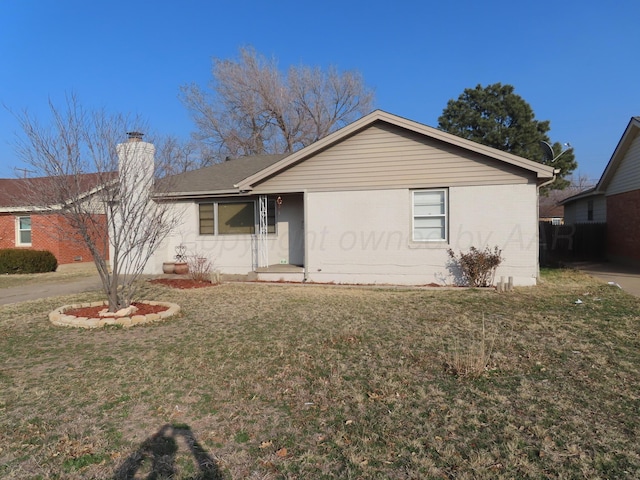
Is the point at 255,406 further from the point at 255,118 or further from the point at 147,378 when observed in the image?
the point at 255,118

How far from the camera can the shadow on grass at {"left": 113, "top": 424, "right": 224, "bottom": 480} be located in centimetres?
306

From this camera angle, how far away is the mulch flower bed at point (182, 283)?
12109 millimetres

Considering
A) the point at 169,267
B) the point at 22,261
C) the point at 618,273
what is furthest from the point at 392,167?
the point at 22,261

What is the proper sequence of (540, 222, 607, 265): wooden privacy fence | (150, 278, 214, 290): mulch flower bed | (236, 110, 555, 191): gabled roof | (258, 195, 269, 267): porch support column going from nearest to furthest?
(236, 110, 555, 191): gabled roof
(150, 278, 214, 290): mulch flower bed
(258, 195, 269, 267): porch support column
(540, 222, 607, 265): wooden privacy fence

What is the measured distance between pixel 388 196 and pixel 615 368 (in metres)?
7.56

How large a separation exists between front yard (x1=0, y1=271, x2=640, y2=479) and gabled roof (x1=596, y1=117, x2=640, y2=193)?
10209 mm

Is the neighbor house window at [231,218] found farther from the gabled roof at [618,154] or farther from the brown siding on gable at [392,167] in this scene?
the gabled roof at [618,154]

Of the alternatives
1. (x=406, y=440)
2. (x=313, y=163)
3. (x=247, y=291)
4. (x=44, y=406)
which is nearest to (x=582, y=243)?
(x=313, y=163)

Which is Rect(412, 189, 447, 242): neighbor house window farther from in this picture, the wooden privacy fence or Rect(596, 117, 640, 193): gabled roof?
Rect(596, 117, 640, 193): gabled roof

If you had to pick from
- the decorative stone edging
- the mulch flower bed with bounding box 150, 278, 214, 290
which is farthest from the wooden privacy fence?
the decorative stone edging

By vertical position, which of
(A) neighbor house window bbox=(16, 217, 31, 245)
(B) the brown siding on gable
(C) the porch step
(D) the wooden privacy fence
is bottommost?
(C) the porch step

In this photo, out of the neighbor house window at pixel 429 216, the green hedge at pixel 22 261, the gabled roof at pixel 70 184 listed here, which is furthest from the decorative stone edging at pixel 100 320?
the green hedge at pixel 22 261

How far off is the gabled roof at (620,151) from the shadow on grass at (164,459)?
1693 centimetres

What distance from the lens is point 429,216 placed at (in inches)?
464
